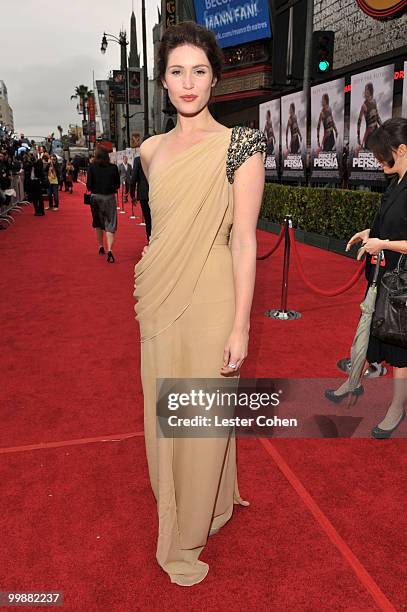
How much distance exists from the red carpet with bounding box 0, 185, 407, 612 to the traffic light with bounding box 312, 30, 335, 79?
744 cm

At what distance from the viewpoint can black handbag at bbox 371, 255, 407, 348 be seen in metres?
3.04

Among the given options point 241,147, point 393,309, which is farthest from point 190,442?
point 393,309

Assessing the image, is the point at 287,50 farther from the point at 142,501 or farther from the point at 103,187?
the point at 142,501

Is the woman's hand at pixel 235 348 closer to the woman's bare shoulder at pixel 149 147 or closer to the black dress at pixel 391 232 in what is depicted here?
the woman's bare shoulder at pixel 149 147

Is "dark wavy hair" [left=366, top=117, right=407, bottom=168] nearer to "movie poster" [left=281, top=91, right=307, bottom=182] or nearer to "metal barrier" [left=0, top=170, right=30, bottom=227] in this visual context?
"movie poster" [left=281, top=91, right=307, bottom=182]

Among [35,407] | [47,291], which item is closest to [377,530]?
[35,407]

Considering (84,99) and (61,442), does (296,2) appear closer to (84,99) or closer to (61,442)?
(61,442)

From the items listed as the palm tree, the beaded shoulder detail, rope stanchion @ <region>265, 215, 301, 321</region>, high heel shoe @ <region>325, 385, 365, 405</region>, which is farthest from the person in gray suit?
the palm tree

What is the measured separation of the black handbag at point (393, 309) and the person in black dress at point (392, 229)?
0.10 meters

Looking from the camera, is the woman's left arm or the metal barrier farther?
the metal barrier

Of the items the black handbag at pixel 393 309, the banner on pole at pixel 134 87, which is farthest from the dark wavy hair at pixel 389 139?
the banner on pole at pixel 134 87

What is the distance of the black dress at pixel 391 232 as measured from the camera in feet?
9.96

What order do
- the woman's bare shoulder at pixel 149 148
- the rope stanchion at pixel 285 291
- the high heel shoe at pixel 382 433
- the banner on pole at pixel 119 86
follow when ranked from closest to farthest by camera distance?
1. the woman's bare shoulder at pixel 149 148
2. the high heel shoe at pixel 382 433
3. the rope stanchion at pixel 285 291
4. the banner on pole at pixel 119 86

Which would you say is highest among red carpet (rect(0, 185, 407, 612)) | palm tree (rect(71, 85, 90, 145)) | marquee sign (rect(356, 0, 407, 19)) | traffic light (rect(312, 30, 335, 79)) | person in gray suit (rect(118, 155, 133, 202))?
palm tree (rect(71, 85, 90, 145))
